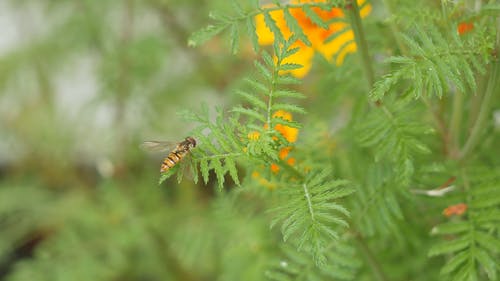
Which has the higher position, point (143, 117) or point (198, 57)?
point (198, 57)

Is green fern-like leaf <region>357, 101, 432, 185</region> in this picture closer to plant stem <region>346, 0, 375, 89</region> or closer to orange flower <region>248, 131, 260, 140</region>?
plant stem <region>346, 0, 375, 89</region>

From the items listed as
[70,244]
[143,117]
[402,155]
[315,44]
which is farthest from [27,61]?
[402,155]

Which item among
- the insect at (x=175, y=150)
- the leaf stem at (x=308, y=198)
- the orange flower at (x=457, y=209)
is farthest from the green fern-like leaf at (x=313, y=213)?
the orange flower at (x=457, y=209)

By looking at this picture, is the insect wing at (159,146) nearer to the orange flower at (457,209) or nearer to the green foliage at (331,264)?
the green foliage at (331,264)

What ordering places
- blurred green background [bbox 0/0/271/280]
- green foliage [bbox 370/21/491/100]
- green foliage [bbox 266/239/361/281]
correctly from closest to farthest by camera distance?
green foliage [bbox 370/21/491/100], green foliage [bbox 266/239/361/281], blurred green background [bbox 0/0/271/280]

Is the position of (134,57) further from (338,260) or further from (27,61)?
(338,260)

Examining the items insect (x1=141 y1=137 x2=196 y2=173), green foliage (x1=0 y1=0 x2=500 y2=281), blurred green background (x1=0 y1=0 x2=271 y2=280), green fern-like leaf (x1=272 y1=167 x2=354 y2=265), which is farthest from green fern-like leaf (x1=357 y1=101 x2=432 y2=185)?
blurred green background (x1=0 y1=0 x2=271 y2=280)

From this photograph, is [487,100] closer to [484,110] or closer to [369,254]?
[484,110]
